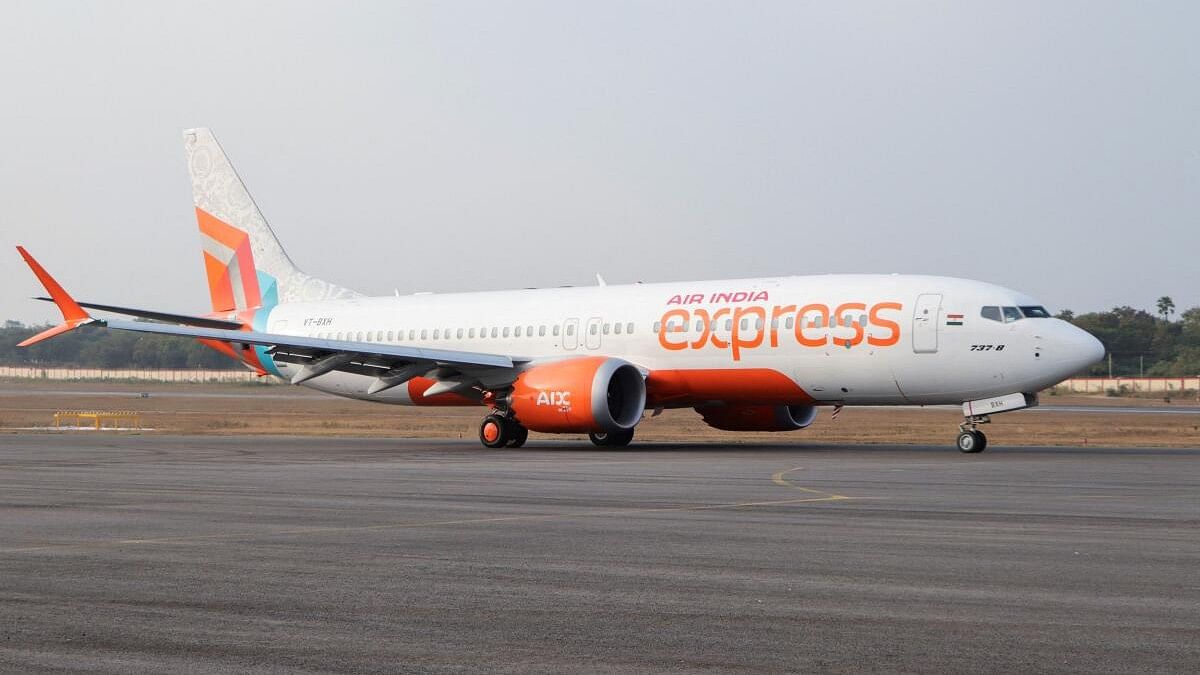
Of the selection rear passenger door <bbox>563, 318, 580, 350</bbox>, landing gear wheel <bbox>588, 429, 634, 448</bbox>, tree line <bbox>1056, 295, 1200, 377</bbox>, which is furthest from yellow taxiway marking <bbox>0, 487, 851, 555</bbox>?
tree line <bbox>1056, 295, 1200, 377</bbox>

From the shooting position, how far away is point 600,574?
35.0ft

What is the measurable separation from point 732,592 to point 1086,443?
90.8 feet

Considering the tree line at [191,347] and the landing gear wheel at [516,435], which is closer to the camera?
the landing gear wheel at [516,435]

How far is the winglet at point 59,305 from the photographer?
111 ft

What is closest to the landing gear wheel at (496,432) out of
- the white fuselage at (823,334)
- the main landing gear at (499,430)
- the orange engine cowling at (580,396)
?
the main landing gear at (499,430)

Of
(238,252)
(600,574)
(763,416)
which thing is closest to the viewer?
(600,574)

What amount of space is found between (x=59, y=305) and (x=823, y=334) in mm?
17980

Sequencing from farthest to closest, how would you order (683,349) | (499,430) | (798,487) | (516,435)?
(516,435)
(499,430)
(683,349)
(798,487)

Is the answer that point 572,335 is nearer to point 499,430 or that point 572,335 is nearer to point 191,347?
point 499,430

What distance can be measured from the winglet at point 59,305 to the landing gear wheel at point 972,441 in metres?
19.9

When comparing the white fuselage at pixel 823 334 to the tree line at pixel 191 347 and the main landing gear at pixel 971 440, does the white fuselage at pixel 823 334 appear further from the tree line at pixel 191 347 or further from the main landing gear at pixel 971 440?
the tree line at pixel 191 347

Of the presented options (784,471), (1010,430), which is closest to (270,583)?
(784,471)

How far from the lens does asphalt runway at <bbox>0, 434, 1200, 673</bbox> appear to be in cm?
765

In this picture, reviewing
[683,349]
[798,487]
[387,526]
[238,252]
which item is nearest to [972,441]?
[683,349]
